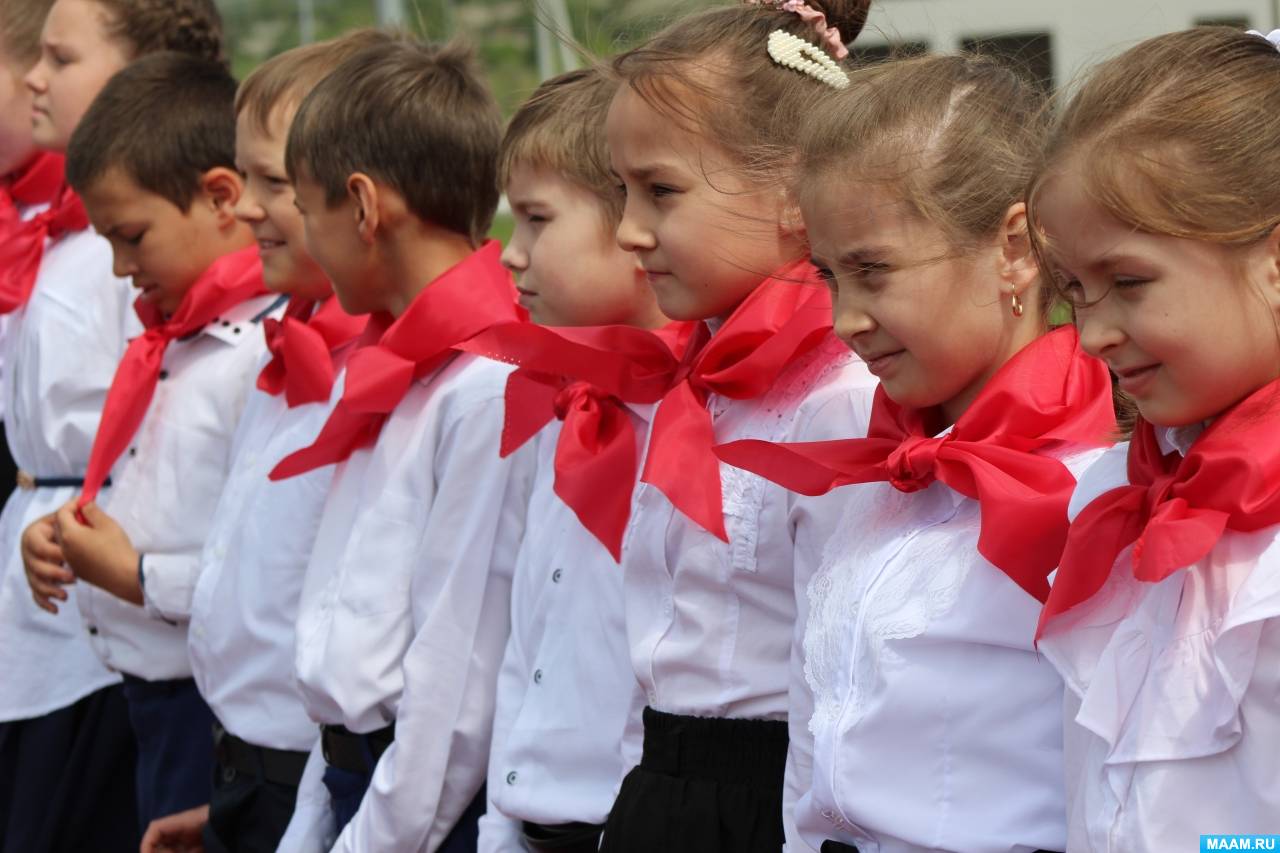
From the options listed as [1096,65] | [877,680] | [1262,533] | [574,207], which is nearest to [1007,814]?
[877,680]

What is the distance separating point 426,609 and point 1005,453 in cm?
128

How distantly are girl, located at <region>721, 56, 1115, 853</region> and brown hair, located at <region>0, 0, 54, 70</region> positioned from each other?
3321 millimetres

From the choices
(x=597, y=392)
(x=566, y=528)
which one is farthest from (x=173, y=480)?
(x=597, y=392)

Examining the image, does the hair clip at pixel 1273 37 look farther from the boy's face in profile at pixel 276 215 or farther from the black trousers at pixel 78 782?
the black trousers at pixel 78 782

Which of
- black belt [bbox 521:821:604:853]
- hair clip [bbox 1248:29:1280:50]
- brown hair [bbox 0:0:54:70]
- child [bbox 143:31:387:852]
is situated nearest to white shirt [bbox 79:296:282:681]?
child [bbox 143:31:387:852]

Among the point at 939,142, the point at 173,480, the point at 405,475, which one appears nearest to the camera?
the point at 939,142

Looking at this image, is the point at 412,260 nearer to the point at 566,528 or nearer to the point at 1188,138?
the point at 566,528

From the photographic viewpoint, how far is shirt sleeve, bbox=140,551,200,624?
3.57 m

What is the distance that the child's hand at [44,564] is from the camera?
3.85 metres

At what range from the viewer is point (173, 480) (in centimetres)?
373

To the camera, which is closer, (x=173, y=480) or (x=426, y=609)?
(x=426, y=609)

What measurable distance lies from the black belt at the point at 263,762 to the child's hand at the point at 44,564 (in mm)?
684

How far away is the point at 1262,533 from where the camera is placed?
1.63 m

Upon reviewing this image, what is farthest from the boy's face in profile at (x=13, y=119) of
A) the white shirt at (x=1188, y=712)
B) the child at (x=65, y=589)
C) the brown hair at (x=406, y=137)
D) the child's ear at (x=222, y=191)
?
the white shirt at (x=1188, y=712)
